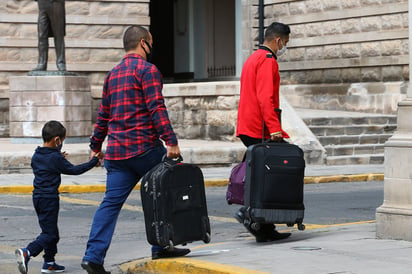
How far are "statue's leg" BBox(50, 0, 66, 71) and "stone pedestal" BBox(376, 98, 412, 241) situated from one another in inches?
497

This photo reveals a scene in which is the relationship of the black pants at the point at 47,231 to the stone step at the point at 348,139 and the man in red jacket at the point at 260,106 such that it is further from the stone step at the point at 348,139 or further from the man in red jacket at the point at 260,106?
the stone step at the point at 348,139

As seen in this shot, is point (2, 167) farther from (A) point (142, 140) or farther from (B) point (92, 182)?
(A) point (142, 140)

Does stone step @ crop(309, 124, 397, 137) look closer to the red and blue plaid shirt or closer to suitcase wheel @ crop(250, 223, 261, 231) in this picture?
suitcase wheel @ crop(250, 223, 261, 231)

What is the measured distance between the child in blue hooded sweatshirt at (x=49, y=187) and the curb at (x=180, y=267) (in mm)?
566

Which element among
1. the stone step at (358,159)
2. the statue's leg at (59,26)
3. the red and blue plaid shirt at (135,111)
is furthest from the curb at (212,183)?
the red and blue plaid shirt at (135,111)

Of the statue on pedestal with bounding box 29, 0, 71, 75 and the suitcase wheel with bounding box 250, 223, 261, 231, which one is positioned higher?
the statue on pedestal with bounding box 29, 0, 71, 75

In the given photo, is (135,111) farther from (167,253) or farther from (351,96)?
(351,96)

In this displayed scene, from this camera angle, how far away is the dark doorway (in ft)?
122

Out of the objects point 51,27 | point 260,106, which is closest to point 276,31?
point 260,106

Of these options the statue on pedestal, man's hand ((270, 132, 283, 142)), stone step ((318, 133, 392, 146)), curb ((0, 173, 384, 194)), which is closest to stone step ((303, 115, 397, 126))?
stone step ((318, 133, 392, 146))

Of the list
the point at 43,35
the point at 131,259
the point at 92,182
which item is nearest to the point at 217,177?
the point at 92,182

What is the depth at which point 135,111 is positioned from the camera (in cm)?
795

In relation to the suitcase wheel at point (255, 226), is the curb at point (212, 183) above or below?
below

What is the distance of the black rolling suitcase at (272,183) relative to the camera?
8883mm
